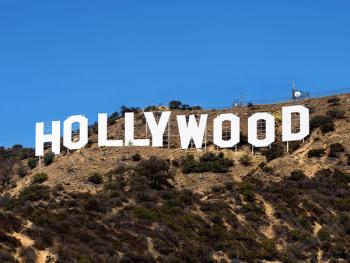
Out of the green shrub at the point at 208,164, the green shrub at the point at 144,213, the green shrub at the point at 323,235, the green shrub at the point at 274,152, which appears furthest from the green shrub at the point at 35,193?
the green shrub at the point at 323,235

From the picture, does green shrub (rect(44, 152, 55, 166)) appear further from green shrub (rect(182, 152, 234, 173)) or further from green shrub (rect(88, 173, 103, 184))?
green shrub (rect(182, 152, 234, 173))

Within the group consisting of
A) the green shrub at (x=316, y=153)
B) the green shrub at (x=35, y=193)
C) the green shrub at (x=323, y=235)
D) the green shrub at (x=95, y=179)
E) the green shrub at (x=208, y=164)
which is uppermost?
the green shrub at (x=316, y=153)

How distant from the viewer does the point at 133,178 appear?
3123 inches

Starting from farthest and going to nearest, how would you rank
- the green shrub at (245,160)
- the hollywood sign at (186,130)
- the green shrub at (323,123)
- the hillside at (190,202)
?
the green shrub at (323,123), the green shrub at (245,160), the hollywood sign at (186,130), the hillside at (190,202)

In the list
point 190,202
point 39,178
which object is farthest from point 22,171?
point 190,202

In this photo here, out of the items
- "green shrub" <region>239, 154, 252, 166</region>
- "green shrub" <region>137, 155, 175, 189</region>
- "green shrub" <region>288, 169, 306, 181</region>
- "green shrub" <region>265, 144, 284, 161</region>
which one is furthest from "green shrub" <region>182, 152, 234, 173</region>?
"green shrub" <region>288, 169, 306, 181</region>

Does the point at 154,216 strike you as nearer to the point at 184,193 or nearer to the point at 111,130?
the point at 184,193

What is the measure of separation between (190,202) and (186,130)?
1678cm

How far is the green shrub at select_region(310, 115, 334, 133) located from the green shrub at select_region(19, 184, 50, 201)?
27951 mm

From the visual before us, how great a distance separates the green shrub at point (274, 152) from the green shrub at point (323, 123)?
4.55 m

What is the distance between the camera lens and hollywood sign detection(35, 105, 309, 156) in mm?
85062

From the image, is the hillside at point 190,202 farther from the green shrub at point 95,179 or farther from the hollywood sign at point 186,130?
the hollywood sign at point 186,130

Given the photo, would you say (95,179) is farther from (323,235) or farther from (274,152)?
(323,235)

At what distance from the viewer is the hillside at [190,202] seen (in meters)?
58.5
